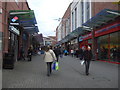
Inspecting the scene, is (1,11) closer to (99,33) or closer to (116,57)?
(116,57)

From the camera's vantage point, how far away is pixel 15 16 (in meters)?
13.5

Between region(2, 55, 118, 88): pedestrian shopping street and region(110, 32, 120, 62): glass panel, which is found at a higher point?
region(110, 32, 120, 62): glass panel

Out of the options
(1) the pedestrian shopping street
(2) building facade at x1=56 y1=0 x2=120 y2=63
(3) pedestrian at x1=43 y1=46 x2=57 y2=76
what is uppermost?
(2) building facade at x1=56 y1=0 x2=120 y2=63

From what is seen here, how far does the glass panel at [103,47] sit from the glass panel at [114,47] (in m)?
1.43

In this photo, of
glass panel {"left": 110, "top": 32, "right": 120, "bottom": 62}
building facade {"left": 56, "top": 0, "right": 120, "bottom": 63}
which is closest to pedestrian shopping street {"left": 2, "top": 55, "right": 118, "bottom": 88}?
glass panel {"left": 110, "top": 32, "right": 120, "bottom": 62}

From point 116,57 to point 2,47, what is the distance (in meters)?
10.6

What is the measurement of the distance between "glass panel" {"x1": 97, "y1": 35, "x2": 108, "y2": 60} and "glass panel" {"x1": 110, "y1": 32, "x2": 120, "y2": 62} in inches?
56.2

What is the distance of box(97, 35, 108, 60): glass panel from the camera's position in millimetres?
18900

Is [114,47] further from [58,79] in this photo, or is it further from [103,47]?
[58,79]

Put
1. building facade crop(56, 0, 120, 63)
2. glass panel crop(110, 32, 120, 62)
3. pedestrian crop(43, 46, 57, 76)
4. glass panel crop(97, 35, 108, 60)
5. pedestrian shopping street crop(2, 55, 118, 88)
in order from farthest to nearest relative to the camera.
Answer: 1. glass panel crop(97, 35, 108, 60)
2. glass panel crop(110, 32, 120, 62)
3. building facade crop(56, 0, 120, 63)
4. pedestrian crop(43, 46, 57, 76)
5. pedestrian shopping street crop(2, 55, 118, 88)

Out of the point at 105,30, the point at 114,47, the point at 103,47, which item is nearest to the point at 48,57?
the point at 114,47

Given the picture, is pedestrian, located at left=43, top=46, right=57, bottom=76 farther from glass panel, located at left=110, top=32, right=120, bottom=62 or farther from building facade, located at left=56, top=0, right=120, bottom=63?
glass panel, located at left=110, top=32, right=120, bottom=62

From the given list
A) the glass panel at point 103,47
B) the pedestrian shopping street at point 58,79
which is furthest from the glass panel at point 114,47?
the pedestrian shopping street at point 58,79

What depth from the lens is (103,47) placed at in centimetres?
1972
